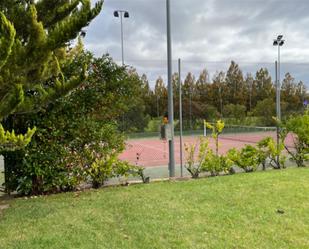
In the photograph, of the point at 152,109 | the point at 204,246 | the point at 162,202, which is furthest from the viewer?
the point at 152,109

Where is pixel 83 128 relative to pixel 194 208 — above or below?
above

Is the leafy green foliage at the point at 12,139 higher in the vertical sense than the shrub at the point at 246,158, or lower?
higher

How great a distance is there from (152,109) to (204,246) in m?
19.6

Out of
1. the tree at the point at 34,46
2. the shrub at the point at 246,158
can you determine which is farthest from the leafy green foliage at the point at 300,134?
the tree at the point at 34,46

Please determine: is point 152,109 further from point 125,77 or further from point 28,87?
point 28,87

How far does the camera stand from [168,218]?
4.32m

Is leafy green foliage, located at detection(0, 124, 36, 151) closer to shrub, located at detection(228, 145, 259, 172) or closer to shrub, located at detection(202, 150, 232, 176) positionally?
shrub, located at detection(202, 150, 232, 176)

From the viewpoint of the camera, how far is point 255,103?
79.5ft

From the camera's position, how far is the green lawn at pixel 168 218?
364 centimetres

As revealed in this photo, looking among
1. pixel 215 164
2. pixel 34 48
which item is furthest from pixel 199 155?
pixel 34 48

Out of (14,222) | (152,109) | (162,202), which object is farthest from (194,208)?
(152,109)

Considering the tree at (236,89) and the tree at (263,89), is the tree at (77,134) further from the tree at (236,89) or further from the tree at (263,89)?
the tree at (236,89)

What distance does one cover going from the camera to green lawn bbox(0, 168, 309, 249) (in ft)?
11.9

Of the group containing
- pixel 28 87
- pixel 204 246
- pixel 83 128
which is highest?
pixel 28 87
